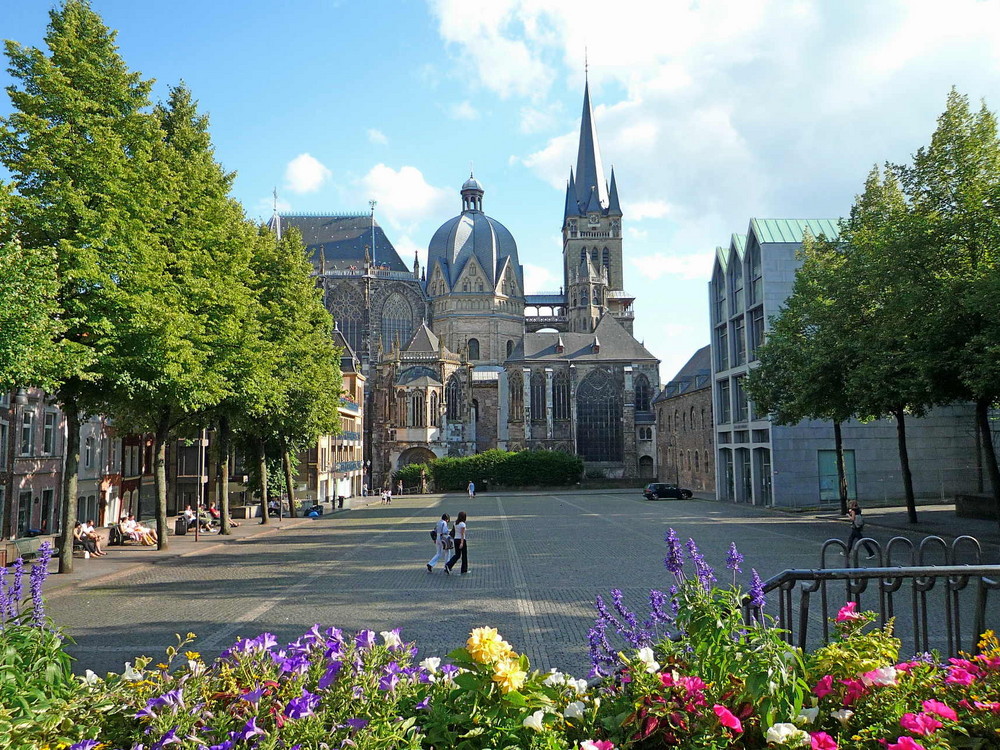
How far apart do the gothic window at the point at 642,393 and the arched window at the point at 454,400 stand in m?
18.0

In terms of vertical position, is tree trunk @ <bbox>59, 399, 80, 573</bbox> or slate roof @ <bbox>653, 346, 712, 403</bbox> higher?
slate roof @ <bbox>653, 346, 712, 403</bbox>

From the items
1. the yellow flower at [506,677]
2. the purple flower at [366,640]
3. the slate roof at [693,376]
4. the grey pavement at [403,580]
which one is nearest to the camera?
the yellow flower at [506,677]

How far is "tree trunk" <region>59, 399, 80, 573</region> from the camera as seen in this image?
1698 cm

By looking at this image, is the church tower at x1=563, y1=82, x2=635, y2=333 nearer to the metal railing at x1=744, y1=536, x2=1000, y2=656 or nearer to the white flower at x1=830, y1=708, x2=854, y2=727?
the metal railing at x1=744, y1=536, x2=1000, y2=656

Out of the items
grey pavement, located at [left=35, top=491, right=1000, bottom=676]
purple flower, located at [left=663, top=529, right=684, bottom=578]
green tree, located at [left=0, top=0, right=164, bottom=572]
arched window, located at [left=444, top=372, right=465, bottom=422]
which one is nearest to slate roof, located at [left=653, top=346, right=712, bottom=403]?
arched window, located at [left=444, top=372, right=465, bottom=422]

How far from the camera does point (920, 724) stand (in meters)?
3.33

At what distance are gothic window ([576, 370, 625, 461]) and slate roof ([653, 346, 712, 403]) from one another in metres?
7.03

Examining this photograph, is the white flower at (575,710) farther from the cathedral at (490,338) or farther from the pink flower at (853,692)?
the cathedral at (490,338)

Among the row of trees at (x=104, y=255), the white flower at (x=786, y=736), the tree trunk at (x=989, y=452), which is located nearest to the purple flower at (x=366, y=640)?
the white flower at (x=786, y=736)

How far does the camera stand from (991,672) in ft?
12.9

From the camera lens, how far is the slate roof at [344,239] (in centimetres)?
9606

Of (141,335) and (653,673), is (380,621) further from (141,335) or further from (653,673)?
(141,335)

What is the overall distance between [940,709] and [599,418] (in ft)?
245

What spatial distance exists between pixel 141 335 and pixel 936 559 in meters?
18.3
